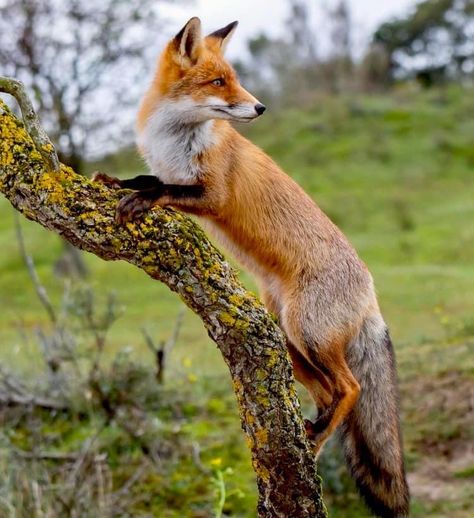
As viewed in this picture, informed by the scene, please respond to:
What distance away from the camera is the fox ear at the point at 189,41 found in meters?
5.11

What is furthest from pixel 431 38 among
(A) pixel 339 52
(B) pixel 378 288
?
(B) pixel 378 288

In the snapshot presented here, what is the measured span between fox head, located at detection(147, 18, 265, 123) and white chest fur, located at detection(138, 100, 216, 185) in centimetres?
3

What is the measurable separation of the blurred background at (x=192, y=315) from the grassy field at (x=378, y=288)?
1.1 inches

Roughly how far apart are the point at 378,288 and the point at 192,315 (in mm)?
3532

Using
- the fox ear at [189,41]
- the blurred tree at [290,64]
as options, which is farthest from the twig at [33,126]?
the blurred tree at [290,64]

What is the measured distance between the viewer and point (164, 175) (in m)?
4.92

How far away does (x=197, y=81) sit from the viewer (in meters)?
5.16

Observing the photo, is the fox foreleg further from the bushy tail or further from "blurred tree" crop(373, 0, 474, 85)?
"blurred tree" crop(373, 0, 474, 85)

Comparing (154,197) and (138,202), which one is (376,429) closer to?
(154,197)

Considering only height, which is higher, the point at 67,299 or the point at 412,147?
the point at 412,147

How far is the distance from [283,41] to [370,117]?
20420 mm

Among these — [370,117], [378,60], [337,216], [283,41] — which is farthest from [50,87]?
[283,41]

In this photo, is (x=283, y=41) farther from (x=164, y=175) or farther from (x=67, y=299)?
(x=164, y=175)

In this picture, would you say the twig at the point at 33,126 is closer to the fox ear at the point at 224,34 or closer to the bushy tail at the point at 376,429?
the fox ear at the point at 224,34
